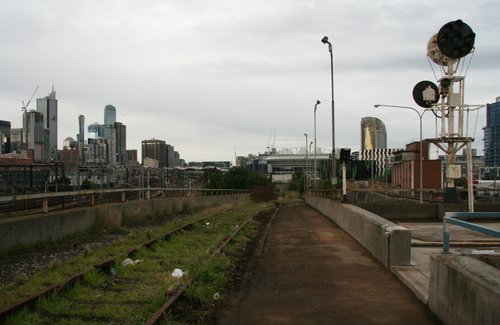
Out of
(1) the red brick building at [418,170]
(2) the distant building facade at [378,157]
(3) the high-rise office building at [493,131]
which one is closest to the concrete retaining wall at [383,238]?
(1) the red brick building at [418,170]

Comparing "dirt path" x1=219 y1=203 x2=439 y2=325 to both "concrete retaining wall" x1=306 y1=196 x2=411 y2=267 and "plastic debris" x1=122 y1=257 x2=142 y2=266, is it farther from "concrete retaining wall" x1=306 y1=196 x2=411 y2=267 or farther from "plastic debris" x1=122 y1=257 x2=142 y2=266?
"plastic debris" x1=122 y1=257 x2=142 y2=266

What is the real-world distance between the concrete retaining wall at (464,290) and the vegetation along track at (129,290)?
10.7 ft

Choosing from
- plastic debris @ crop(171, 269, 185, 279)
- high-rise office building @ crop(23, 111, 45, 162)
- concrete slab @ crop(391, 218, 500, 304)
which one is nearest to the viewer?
concrete slab @ crop(391, 218, 500, 304)

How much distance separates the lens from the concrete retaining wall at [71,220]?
1231 cm

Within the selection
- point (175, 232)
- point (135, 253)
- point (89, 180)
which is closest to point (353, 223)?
point (175, 232)

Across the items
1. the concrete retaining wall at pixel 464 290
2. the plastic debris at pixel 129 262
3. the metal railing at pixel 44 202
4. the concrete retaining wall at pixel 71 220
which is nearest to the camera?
the concrete retaining wall at pixel 464 290

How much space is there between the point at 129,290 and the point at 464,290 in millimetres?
5268

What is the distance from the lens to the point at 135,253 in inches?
475

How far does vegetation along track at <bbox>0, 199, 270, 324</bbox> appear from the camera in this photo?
675cm

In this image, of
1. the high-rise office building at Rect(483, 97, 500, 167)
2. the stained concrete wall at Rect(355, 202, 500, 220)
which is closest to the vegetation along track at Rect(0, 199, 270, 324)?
the stained concrete wall at Rect(355, 202, 500, 220)

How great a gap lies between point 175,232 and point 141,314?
10.3 meters

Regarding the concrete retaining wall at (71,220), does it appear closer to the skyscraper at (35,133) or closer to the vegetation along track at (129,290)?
the vegetation along track at (129,290)

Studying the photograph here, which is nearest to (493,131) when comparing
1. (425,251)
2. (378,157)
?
(425,251)

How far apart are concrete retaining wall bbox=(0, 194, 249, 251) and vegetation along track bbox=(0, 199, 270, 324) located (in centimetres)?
240
